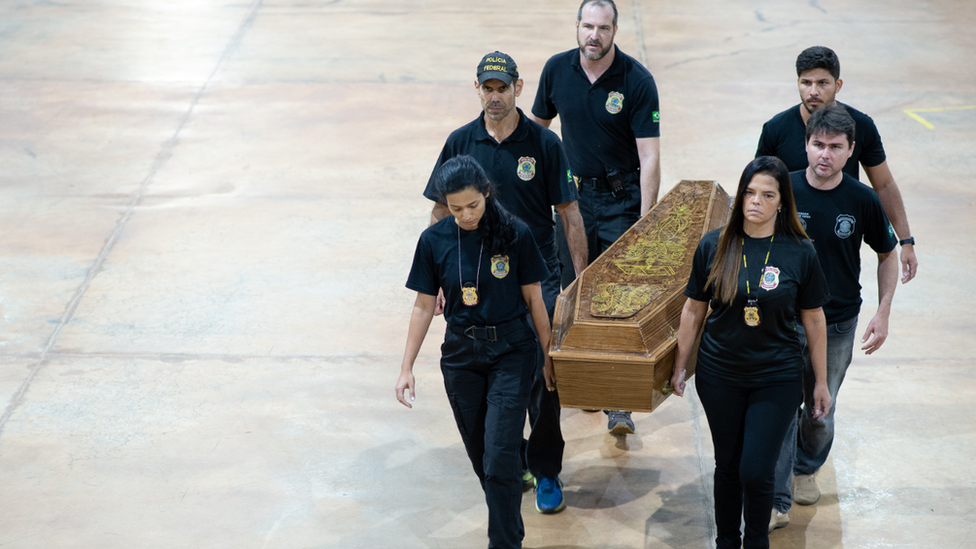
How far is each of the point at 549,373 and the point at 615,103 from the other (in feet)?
5.53

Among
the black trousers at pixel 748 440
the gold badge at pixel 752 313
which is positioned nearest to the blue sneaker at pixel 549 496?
the black trousers at pixel 748 440

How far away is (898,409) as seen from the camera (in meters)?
5.09

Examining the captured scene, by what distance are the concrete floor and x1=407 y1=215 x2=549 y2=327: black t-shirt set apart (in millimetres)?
1094

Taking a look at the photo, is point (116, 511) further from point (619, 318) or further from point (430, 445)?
point (619, 318)

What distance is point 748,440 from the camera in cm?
359

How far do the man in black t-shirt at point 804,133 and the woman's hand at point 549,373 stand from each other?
1.40 m

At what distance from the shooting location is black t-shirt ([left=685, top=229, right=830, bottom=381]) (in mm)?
3496

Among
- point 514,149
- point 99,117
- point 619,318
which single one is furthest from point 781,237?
point 99,117

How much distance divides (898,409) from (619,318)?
7.05 feet

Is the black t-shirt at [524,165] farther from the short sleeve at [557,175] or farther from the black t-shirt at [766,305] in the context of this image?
the black t-shirt at [766,305]

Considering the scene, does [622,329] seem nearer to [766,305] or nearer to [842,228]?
[766,305]

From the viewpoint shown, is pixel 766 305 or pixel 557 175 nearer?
pixel 766 305

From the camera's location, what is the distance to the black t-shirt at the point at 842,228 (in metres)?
3.89

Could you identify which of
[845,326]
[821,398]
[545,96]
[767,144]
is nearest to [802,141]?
[767,144]
